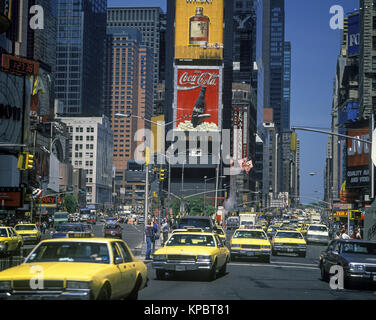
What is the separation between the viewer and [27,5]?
151750 mm

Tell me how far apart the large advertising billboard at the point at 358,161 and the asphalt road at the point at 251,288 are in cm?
5368

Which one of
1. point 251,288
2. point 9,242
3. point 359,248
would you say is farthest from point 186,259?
point 9,242

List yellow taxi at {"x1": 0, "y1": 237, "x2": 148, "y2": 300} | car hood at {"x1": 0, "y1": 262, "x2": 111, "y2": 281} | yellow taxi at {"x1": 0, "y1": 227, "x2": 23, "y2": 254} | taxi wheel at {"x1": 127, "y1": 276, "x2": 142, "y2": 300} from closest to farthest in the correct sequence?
yellow taxi at {"x1": 0, "y1": 237, "x2": 148, "y2": 300} → car hood at {"x1": 0, "y1": 262, "x2": 111, "y2": 281} → taxi wheel at {"x1": 127, "y1": 276, "x2": 142, "y2": 300} → yellow taxi at {"x1": 0, "y1": 227, "x2": 23, "y2": 254}

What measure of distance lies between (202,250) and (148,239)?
969cm

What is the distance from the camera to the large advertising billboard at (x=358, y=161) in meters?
76.3

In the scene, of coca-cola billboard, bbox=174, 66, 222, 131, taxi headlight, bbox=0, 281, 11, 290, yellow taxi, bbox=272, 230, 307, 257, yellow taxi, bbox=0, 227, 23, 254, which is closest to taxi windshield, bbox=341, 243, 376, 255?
taxi headlight, bbox=0, 281, 11, 290

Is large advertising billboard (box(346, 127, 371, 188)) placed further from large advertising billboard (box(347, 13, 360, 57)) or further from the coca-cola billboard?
the coca-cola billboard

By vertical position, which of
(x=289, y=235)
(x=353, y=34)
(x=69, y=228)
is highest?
(x=353, y=34)

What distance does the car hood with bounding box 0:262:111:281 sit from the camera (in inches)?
456

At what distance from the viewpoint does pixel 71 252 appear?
13.2 m

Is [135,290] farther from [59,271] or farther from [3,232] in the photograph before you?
[3,232]

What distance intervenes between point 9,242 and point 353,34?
10297cm

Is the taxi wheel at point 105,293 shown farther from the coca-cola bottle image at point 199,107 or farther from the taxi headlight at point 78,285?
the coca-cola bottle image at point 199,107

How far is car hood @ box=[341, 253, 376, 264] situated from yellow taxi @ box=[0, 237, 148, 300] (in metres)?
7.65
